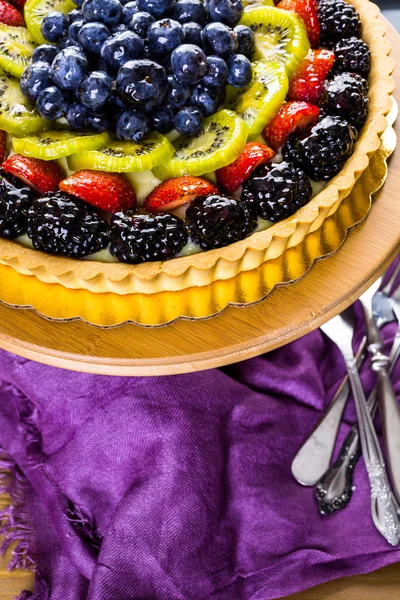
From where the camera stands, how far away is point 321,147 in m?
1.72

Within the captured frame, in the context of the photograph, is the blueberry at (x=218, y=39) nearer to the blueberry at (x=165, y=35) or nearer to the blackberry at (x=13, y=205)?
the blueberry at (x=165, y=35)

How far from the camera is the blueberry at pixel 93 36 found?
66.1 inches

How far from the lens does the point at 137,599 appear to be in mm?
1687

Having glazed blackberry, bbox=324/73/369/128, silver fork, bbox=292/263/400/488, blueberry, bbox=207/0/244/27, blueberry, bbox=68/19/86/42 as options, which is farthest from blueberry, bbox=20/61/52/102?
silver fork, bbox=292/263/400/488

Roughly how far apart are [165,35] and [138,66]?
0.37 feet

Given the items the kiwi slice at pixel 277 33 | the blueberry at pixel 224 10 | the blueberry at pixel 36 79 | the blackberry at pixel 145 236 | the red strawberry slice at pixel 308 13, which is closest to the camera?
the blackberry at pixel 145 236

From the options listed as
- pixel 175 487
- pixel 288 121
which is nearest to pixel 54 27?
pixel 288 121

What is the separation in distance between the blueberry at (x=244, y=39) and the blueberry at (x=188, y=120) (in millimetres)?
244

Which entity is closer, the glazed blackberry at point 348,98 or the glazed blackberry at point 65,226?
the glazed blackberry at point 65,226

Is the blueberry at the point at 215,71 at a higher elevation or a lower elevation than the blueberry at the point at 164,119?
higher

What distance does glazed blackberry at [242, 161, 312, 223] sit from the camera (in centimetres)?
164

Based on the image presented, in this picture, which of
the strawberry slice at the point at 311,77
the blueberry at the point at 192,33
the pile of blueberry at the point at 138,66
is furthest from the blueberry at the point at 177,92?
the strawberry slice at the point at 311,77

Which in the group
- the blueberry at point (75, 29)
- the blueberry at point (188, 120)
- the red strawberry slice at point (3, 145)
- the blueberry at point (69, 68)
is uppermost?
the blueberry at point (75, 29)

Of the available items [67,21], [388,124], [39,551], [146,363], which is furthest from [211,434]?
[67,21]
